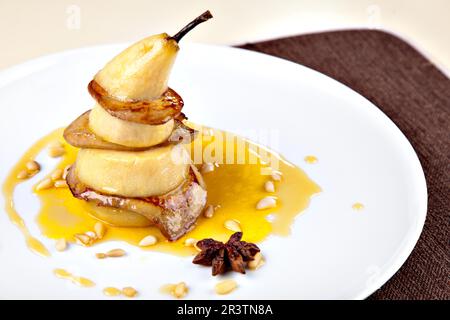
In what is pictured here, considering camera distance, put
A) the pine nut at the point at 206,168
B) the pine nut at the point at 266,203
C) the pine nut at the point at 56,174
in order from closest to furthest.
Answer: the pine nut at the point at 266,203
the pine nut at the point at 56,174
the pine nut at the point at 206,168

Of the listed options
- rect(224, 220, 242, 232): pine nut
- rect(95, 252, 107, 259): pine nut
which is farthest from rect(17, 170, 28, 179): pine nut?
rect(224, 220, 242, 232): pine nut

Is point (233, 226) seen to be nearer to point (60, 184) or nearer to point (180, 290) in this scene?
point (180, 290)

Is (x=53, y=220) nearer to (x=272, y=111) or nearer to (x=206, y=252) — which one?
(x=206, y=252)

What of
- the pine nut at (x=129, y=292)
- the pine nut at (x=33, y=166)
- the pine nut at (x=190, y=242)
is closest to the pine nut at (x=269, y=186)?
the pine nut at (x=190, y=242)

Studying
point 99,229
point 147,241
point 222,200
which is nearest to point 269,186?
point 222,200

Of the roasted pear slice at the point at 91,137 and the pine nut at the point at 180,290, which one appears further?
the roasted pear slice at the point at 91,137

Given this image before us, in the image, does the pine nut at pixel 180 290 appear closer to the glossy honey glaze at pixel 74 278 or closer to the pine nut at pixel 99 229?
the glossy honey glaze at pixel 74 278
